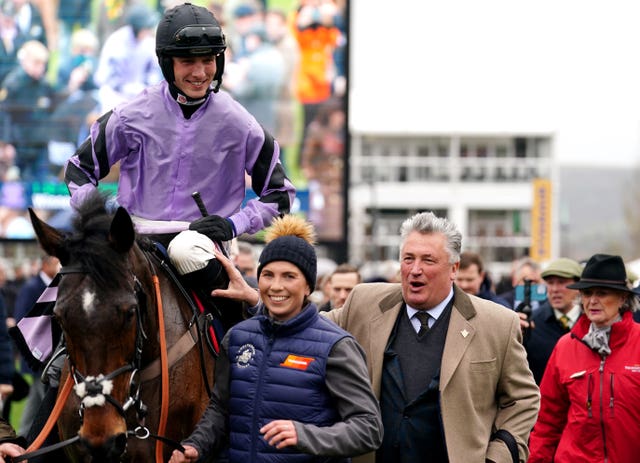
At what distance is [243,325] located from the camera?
16.1ft

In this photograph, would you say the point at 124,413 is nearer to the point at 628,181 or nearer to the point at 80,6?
the point at 80,6

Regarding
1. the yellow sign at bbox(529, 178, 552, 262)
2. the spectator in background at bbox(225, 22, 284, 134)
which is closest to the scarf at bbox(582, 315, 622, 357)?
the spectator in background at bbox(225, 22, 284, 134)

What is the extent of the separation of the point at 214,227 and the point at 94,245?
0.91m

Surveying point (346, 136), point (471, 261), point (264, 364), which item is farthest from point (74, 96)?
point (264, 364)

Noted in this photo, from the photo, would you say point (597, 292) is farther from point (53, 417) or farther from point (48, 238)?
point (48, 238)

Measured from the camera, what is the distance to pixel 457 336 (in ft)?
17.5

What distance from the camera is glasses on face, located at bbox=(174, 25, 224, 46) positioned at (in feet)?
18.4

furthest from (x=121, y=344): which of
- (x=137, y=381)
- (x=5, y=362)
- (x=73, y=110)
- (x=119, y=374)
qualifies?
(x=73, y=110)

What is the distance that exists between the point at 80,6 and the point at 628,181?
60142mm

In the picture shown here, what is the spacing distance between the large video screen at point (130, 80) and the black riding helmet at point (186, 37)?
1553cm

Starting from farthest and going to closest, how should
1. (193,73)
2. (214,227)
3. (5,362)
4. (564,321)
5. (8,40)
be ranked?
1. (8,40)
2. (564,321)
3. (5,362)
4. (193,73)
5. (214,227)

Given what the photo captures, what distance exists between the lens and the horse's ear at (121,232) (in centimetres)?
473

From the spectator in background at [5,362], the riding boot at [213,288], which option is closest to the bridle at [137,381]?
the riding boot at [213,288]

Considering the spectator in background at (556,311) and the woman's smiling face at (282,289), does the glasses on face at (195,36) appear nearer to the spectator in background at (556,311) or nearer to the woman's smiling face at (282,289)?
the woman's smiling face at (282,289)
